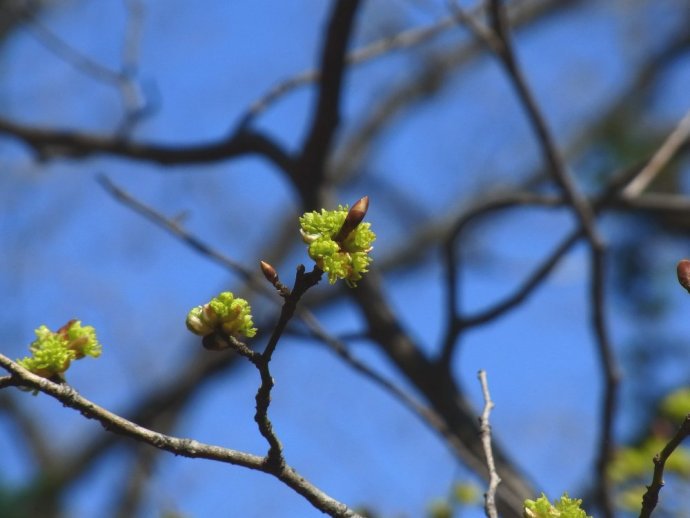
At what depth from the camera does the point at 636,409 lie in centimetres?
290

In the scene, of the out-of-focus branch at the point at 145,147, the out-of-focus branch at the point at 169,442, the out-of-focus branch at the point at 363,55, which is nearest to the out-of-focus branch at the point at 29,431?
the out-of-focus branch at the point at 145,147

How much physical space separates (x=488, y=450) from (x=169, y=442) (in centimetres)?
39

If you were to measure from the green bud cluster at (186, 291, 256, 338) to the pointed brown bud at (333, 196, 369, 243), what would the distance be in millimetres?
116

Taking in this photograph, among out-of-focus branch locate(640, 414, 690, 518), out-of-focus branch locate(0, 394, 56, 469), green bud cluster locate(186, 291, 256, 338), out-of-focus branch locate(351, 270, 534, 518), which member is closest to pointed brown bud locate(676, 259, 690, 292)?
out-of-focus branch locate(640, 414, 690, 518)

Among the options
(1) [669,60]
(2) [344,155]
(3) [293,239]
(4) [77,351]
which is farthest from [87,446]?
(4) [77,351]

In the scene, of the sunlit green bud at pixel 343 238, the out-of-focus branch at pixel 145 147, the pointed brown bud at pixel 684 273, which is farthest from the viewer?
the out-of-focus branch at pixel 145 147

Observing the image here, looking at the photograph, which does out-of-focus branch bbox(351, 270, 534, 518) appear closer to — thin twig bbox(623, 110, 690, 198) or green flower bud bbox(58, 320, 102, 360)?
thin twig bbox(623, 110, 690, 198)

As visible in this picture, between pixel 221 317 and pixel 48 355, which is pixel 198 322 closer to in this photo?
pixel 221 317

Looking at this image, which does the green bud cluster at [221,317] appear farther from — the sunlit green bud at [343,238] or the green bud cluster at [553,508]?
the green bud cluster at [553,508]

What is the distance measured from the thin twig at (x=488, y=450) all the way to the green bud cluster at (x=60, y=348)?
17.4 inches

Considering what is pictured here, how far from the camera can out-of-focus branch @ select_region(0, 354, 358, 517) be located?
792 millimetres

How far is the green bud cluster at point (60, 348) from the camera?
871mm

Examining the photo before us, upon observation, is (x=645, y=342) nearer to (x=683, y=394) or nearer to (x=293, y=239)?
(x=683, y=394)

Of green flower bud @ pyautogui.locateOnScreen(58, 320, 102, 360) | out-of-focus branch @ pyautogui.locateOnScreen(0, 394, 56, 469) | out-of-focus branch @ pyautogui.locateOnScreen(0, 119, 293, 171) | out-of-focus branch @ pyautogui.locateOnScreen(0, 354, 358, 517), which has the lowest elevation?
out-of-focus branch @ pyautogui.locateOnScreen(0, 354, 358, 517)
